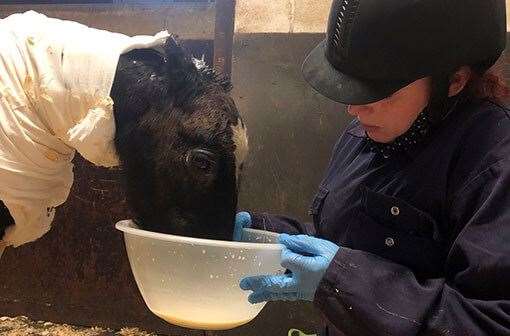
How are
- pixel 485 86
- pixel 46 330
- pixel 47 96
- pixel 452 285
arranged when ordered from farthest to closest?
pixel 46 330
pixel 47 96
pixel 485 86
pixel 452 285

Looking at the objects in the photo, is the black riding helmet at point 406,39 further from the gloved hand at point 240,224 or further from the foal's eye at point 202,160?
the gloved hand at point 240,224

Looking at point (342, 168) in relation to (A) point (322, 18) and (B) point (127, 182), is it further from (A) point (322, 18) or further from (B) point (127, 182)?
(A) point (322, 18)

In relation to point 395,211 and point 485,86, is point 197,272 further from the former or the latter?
point 485,86

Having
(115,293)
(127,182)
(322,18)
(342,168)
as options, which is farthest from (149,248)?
(115,293)

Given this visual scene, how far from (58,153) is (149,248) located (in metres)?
0.39

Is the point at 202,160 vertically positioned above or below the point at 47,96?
below

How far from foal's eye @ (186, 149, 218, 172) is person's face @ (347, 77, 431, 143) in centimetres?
36

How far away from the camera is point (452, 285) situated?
85 cm

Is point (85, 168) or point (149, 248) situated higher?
point (149, 248)

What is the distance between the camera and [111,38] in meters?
1.23

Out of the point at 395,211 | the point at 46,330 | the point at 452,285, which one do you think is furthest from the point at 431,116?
the point at 46,330

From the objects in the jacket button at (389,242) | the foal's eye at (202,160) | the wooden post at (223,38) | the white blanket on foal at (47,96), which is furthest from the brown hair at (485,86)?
the wooden post at (223,38)

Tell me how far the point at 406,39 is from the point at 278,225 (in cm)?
62

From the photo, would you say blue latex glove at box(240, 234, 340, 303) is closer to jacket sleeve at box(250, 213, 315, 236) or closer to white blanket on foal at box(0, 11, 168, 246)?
jacket sleeve at box(250, 213, 315, 236)
